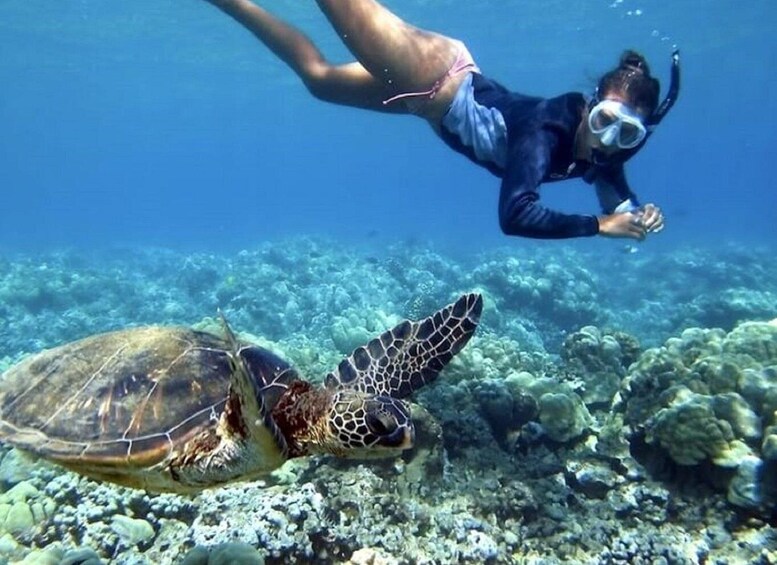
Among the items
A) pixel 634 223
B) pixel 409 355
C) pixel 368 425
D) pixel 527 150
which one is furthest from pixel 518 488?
→ pixel 527 150

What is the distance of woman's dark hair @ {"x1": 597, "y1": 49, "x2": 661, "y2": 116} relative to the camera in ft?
15.6

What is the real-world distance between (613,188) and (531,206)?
1.78 metres

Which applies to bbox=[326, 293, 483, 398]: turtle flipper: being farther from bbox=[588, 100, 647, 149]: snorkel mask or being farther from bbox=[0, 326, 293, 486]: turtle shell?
bbox=[588, 100, 647, 149]: snorkel mask

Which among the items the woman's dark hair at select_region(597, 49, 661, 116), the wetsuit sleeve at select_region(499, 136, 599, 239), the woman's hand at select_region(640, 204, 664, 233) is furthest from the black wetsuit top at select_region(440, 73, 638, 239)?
the woman's hand at select_region(640, 204, 664, 233)

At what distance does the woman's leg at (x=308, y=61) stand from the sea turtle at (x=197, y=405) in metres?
3.79

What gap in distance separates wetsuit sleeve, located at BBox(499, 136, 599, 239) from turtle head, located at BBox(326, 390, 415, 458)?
2.02 metres

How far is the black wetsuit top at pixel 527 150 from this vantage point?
4465 millimetres

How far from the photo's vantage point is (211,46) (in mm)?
36812

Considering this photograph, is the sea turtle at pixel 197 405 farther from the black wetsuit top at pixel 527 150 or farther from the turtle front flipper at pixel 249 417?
the black wetsuit top at pixel 527 150

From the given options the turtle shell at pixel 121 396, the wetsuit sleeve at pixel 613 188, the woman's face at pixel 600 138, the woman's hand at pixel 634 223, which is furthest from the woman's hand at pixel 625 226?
the turtle shell at pixel 121 396

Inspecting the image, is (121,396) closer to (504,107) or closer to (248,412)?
(248,412)

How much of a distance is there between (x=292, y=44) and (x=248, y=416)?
18.3 ft

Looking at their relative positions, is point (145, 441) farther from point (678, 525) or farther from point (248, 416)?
point (678, 525)

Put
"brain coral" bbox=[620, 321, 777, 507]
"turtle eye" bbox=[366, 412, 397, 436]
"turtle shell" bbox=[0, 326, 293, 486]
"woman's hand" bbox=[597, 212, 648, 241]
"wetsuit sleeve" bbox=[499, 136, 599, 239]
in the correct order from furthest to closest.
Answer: "woman's hand" bbox=[597, 212, 648, 241] → "wetsuit sleeve" bbox=[499, 136, 599, 239] → "brain coral" bbox=[620, 321, 777, 507] → "turtle shell" bbox=[0, 326, 293, 486] → "turtle eye" bbox=[366, 412, 397, 436]
